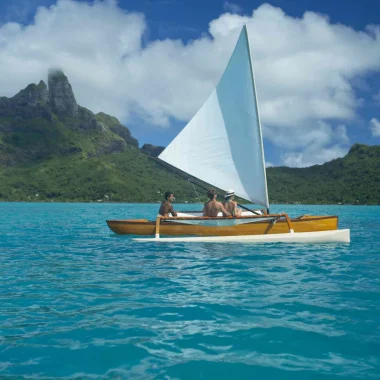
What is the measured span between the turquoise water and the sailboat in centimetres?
505

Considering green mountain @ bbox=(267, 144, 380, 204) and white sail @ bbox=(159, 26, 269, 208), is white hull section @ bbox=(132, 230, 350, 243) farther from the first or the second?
green mountain @ bbox=(267, 144, 380, 204)

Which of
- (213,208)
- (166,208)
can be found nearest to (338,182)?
(166,208)

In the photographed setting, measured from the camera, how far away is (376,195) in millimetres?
140250

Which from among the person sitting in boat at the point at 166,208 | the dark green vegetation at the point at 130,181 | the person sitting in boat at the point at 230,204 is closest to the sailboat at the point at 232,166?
the person sitting in boat at the point at 230,204

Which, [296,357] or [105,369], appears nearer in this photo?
[105,369]

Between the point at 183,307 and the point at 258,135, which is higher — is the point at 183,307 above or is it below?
below

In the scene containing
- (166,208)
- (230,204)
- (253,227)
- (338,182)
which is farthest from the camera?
(338,182)

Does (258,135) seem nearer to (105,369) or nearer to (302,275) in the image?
(302,275)

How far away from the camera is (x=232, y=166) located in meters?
19.0

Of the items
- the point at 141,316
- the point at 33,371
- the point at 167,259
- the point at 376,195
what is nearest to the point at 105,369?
the point at 33,371

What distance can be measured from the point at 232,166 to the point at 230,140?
4.19 feet

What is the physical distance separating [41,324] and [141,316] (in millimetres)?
1653

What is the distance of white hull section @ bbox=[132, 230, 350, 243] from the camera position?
17.6 metres

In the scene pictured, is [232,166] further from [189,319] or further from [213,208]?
[189,319]
